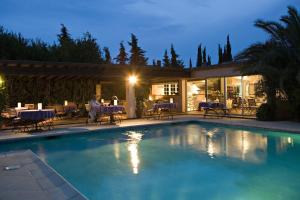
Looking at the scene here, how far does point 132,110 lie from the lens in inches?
647

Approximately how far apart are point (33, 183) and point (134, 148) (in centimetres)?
434

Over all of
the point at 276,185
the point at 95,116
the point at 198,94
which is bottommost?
the point at 276,185

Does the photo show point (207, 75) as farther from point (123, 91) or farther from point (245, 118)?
point (123, 91)

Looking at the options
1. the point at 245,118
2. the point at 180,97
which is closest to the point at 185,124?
the point at 245,118

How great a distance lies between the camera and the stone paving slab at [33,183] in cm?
434

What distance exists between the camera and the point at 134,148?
354 inches

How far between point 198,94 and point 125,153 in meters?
13.0

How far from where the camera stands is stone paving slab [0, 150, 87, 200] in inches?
171

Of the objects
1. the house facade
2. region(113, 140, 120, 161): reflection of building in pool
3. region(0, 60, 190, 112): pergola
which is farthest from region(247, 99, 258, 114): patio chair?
region(113, 140, 120, 161): reflection of building in pool

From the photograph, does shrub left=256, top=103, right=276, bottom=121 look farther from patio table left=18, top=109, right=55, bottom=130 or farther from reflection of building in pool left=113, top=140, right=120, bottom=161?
patio table left=18, top=109, right=55, bottom=130

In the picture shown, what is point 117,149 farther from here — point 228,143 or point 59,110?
point 59,110

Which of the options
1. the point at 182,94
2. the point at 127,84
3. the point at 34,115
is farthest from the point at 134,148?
the point at 182,94

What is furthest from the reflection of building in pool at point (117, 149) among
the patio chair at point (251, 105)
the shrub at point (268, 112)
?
the patio chair at point (251, 105)

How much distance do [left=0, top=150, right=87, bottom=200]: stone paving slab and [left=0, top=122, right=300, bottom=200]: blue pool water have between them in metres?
0.59
